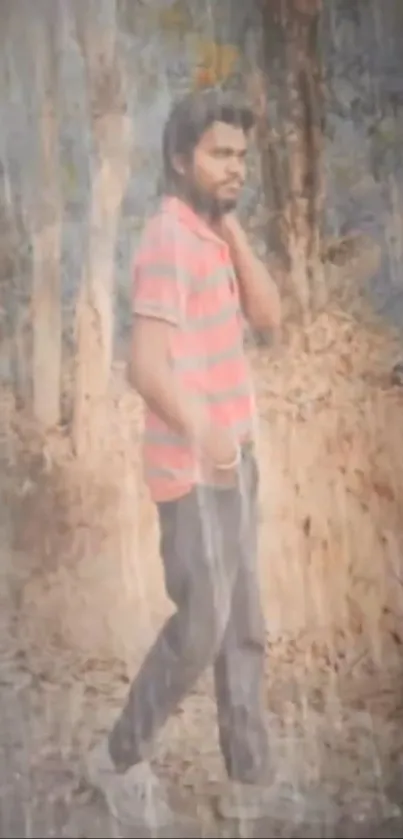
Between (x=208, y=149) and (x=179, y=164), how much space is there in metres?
0.05

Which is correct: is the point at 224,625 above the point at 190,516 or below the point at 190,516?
below

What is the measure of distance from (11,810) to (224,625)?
41cm

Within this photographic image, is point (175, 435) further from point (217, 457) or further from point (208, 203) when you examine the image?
point (208, 203)

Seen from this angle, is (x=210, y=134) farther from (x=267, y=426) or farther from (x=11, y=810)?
(x=11, y=810)

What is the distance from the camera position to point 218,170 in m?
1.75

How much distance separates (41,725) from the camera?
1.62m

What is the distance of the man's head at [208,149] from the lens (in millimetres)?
1739

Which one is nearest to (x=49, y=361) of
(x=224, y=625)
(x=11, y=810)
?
(x=224, y=625)

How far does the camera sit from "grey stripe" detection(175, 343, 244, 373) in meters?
1.69

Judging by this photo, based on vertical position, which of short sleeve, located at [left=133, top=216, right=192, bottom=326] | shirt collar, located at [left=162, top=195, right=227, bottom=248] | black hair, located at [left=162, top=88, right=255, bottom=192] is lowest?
short sleeve, located at [left=133, top=216, right=192, bottom=326]

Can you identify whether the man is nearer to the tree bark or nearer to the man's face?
the man's face

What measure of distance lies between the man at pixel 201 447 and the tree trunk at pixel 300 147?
0.05 meters

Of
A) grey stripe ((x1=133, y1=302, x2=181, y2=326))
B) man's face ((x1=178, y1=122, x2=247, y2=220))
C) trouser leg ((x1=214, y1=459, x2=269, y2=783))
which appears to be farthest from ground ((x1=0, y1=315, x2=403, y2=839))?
man's face ((x1=178, y1=122, x2=247, y2=220))

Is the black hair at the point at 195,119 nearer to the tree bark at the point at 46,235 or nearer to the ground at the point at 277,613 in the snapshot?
the tree bark at the point at 46,235
